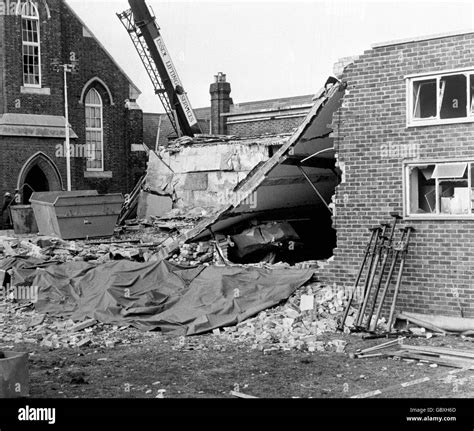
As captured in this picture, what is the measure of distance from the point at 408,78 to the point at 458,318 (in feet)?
13.7

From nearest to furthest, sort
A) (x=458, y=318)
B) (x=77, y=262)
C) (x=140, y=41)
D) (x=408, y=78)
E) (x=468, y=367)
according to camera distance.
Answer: (x=468, y=367) < (x=458, y=318) < (x=408, y=78) < (x=77, y=262) < (x=140, y=41)

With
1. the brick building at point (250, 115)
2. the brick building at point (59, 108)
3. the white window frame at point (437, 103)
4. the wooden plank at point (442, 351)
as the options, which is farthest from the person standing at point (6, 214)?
the wooden plank at point (442, 351)

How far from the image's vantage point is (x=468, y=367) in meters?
9.31

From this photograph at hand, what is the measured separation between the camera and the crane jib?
2784cm

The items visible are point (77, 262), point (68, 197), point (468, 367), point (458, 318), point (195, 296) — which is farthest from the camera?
point (68, 197)

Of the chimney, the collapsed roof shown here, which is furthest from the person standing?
the collapsed roof

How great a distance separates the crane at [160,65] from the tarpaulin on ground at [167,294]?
48.3 feet

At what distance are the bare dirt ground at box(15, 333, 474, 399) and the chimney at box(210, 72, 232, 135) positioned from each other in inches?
1029

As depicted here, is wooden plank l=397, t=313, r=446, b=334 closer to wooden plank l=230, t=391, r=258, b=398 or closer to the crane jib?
wooden plank l=230, t=391, r=258, b=398

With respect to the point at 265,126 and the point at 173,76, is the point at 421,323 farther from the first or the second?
the point at 265,126

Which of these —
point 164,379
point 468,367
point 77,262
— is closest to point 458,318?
point 468,367

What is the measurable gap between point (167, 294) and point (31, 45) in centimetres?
1916

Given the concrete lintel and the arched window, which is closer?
the concrete lintel

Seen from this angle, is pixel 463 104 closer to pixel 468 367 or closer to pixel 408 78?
pixel 408 78
